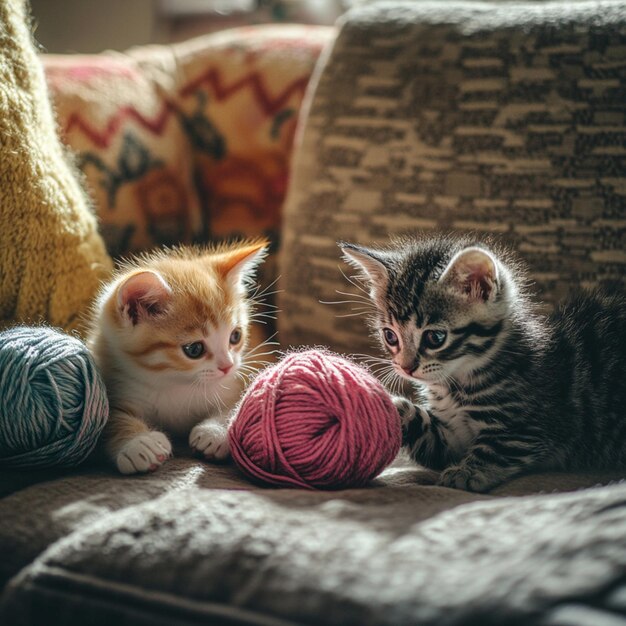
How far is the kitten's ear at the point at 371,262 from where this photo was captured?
3.53ft

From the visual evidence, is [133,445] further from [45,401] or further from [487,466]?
[487,466]

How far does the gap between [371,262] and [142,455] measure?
1.49ft

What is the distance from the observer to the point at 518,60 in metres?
1.27

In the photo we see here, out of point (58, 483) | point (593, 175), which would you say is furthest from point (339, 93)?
point (58, 483)

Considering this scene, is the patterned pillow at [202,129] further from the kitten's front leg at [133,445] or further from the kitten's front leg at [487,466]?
the kitten's front leg at [487,466]

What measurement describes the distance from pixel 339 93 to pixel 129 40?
5.38 ft

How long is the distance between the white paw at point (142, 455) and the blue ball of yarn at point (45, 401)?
50 mm

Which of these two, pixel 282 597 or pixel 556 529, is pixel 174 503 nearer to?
pixel 282 597

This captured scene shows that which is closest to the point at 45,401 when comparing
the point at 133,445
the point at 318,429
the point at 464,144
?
the point at 133,445

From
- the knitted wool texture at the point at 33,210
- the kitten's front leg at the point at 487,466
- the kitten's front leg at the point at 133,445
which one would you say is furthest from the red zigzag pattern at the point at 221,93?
the kitten's front leg at the point at 487,466

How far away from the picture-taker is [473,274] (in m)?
1.00

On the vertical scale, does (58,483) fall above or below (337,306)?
below

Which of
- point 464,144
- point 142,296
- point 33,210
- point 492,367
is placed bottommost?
point 492,367

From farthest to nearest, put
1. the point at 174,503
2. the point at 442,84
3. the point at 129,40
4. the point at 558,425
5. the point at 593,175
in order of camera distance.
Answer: the point at 129,40
the point at 442,84
the point at 593,175
the point at 558,425
the point at 174,503
